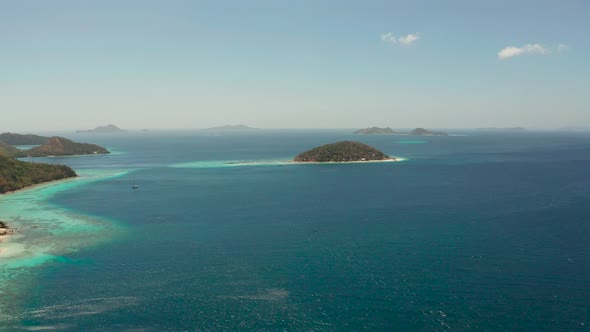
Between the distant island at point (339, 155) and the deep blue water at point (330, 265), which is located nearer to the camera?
the deep blue water at point (330, 265)

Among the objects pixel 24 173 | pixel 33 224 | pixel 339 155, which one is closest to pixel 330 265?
pixel 33 224

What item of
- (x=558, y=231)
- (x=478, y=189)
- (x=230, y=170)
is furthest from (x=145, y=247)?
(x=230, y=170)

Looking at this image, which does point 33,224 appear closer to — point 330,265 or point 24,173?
point 24,173

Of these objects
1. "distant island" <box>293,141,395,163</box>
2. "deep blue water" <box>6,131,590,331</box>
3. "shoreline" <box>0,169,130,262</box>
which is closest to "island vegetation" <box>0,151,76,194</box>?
"shoreline" <box>0,169,130,262</box>

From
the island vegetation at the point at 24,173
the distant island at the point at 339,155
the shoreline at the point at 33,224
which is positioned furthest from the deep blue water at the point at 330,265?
the distant island at the point at 339,155

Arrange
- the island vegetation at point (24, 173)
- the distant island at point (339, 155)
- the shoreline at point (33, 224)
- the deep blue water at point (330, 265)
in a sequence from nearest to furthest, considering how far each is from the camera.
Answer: the deep blue water at point (330, 265), the shoreline at point (33, 224), the island vegetation at point (24, 173), the distant island at point (339, 155)

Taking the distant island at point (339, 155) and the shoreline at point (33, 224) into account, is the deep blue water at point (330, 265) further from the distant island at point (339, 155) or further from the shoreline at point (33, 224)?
the distant island at point (339, 155)

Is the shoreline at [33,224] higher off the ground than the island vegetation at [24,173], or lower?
lower

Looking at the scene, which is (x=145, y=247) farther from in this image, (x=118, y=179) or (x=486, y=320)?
(x=118, y=179)
